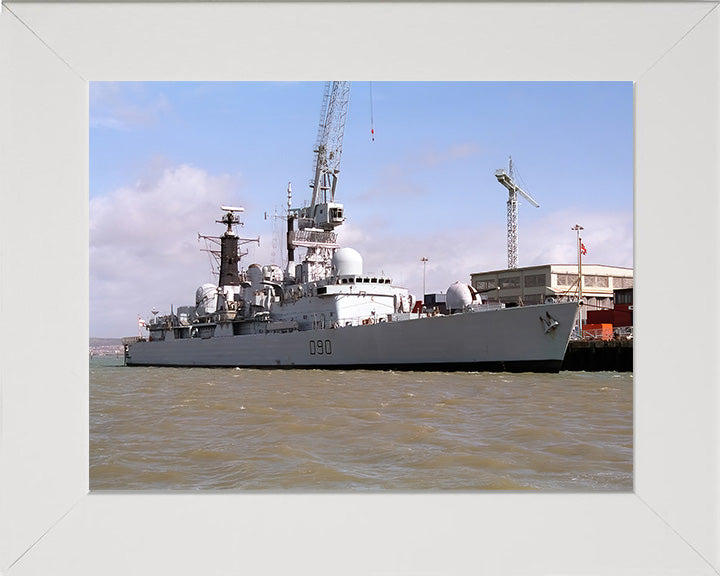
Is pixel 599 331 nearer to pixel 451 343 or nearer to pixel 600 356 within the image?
pixel 600 356

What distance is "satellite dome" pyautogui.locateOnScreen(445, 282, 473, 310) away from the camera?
64.2 ft

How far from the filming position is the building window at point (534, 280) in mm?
Answer: 34541

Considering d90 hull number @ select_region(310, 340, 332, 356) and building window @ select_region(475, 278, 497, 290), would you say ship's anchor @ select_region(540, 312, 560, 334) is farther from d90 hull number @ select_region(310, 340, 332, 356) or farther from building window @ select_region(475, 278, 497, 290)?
building window @ select_region(475, 278, 497, 290)

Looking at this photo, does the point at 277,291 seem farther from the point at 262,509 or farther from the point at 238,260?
the point at 262,509

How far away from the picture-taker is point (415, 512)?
3000mm

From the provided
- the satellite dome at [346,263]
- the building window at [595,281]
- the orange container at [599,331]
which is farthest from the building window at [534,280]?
the satellite dome at [346,263]

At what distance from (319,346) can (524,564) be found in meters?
18.4

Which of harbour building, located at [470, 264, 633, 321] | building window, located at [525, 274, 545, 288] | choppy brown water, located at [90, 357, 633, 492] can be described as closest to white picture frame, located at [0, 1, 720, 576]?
choppy brown water, located at [90, 357, 633, 492]

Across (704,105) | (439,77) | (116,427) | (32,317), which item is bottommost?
(116,427)

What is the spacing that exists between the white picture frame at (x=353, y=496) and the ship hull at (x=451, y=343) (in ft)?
45.9

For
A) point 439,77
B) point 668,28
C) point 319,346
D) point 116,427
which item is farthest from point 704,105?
point 319,346

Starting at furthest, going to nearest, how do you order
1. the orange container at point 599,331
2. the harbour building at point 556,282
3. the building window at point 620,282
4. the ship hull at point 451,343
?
1. the building window at point 620,282
2. the harbour building at point 556,282
3. the orange container at point 599,331
4. the ship hull at point 451,343

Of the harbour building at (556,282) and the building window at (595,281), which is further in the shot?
the building window at (595,281)

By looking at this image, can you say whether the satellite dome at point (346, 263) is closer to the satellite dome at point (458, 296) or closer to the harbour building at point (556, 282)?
the satellite dome at point (458, 296)
